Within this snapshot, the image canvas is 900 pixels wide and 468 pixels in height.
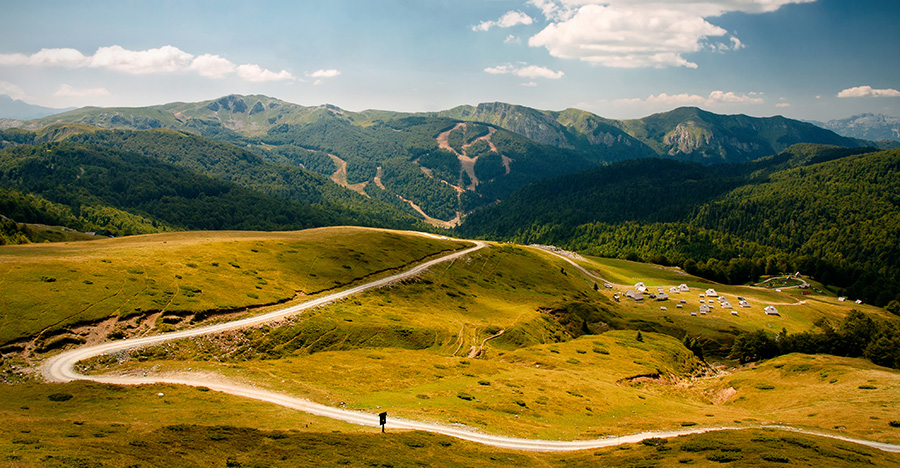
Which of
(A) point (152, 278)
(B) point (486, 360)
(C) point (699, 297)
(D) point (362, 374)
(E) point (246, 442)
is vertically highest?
(A) point (152, 278)

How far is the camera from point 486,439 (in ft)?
160

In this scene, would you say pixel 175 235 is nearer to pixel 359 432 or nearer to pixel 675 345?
pixel 359 432

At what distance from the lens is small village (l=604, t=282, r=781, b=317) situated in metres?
167

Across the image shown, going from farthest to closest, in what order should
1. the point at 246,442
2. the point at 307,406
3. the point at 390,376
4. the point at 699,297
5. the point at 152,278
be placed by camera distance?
the point at 699,297
the point at 152,278
the point at 390,376
the point at 307,406
the point at 246,442

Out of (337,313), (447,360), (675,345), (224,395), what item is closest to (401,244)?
(337,313)

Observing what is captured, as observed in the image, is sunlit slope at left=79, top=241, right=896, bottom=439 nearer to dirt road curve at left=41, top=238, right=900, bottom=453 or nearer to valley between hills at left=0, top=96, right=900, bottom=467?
valley between hills at left=0, top=96, right=900, bottom=467

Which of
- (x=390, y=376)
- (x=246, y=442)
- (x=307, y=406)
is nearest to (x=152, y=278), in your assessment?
(x=307, y=406)

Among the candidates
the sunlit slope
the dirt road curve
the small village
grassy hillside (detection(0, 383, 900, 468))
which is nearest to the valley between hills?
grassy hillside (detection(0, 383, 900, 468))

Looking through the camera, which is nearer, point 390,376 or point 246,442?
point 246,442

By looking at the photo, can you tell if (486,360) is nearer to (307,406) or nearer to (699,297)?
(307,406)

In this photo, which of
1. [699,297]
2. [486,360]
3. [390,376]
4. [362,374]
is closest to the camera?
[362,374]

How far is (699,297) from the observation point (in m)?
184

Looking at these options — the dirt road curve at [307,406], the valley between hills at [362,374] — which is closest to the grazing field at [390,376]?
the valley between hills at [362,374]

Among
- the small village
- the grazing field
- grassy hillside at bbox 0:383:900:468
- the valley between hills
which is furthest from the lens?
the small village
